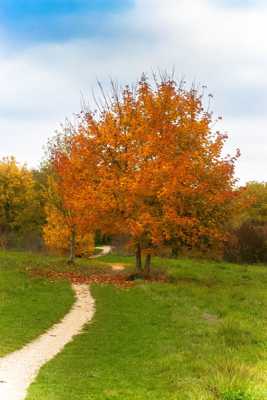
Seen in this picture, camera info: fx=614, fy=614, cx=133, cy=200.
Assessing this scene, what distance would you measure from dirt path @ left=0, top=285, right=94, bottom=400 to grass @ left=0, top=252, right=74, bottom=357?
0.29 m

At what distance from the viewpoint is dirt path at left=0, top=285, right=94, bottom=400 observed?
10.6 metres

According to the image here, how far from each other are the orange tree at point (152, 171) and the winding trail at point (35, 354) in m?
7.04

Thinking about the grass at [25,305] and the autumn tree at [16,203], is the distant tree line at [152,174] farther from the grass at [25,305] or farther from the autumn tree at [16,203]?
the autumn tree at [16,203]

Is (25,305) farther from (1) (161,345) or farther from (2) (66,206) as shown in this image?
(2) (66,206)

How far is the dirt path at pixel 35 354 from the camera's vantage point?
34.7ft

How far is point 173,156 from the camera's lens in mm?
27469

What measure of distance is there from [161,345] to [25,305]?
23.7ft

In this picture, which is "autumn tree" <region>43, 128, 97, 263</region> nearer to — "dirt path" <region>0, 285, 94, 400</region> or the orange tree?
the orange tree

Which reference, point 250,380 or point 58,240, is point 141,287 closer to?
point 250,380

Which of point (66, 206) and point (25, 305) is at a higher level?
point (66, 206)

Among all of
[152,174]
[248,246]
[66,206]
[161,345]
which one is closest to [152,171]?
[152,174]

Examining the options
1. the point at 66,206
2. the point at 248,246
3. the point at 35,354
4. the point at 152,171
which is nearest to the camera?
the point at 35,354

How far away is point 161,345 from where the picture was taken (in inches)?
567

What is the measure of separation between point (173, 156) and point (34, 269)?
917cm
